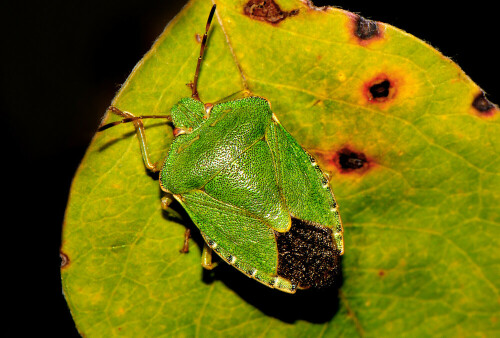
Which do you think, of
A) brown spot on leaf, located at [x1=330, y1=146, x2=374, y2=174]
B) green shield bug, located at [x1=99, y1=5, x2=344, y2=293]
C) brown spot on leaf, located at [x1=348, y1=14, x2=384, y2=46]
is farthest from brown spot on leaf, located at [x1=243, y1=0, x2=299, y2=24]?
brown spot on leaf, located at [x1=330, y1=146, x2=374, y2=174]

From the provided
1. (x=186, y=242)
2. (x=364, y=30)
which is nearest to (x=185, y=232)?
(x=186, y=242)

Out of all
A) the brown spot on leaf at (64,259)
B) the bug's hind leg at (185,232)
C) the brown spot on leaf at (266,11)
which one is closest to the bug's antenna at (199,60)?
the brown spot on leaf at (266,11)

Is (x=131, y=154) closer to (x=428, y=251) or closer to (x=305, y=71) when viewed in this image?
(x=305, y=71)

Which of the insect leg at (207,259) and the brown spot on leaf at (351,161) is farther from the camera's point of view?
the insect leg at (207,259)

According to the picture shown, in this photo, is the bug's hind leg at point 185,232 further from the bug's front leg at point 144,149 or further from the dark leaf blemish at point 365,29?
the dark leaf blemish at point 365,29

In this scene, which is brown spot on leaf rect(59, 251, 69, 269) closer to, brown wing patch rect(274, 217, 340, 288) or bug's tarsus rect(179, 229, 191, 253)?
bug's tarsus rect(179, 229, 191, 253)

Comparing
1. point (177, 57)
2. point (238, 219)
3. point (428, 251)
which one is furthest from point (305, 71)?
point (428, 251)
